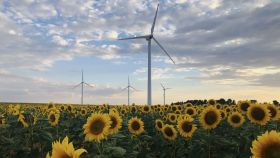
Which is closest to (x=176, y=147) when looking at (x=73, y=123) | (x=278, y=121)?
(x=278, y=121)

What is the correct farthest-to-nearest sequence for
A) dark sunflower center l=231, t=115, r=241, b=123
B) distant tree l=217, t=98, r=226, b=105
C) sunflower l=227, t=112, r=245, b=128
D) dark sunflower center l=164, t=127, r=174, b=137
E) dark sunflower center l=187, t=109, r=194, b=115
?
distant tree l=217, t=98, r=226, b=105
dark sunflower center l=187, t=109, r=194, b=115
dark sunflower center l=231, t=115, r=241, b=123
sunflower l=227, t=112, r=245, b=128
dark sunflower center l=164, t=127, r=174, b=137

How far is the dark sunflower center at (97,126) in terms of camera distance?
9.07m

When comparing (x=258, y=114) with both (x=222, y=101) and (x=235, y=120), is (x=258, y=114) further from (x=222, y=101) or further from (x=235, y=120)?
(x=222, y=101)

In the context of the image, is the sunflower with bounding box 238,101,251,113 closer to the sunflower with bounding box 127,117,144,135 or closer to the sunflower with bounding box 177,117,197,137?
the sunflower with bounding box 177,117,197,137

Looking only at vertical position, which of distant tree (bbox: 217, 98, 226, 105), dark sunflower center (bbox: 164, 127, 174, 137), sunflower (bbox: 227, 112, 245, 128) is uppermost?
distant tree (bbox: 217, 98, 226, 105)

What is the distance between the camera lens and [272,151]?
516 centimetres

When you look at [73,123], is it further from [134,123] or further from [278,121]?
[278,121]

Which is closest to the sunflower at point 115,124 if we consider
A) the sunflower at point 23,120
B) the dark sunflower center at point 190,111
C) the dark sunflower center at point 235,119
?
the sunflower at point 23,120

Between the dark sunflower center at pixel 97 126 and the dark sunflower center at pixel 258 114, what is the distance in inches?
203

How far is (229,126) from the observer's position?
529 inches

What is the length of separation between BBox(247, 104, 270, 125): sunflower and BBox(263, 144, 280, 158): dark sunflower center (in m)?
7.42

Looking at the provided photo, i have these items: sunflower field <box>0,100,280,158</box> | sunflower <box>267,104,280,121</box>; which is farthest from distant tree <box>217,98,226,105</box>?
sunflower <box>267,104,280,121</box>

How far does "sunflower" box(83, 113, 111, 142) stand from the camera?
8896 millimetres

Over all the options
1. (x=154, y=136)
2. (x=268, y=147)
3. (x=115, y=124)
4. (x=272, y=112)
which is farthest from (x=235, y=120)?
(x=268, y=147)
